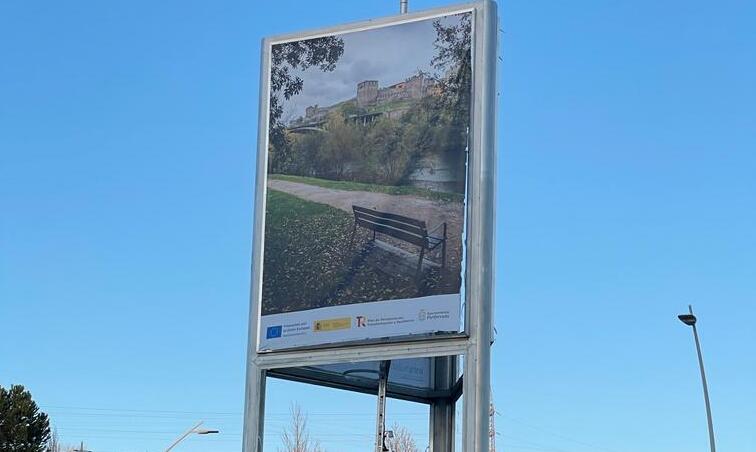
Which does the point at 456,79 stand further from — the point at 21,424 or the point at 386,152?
the point at 21,424

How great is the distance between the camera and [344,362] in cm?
1686

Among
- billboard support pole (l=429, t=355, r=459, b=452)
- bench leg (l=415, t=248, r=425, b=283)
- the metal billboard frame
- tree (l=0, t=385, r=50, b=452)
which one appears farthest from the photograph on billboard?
tree (l=0, t=385, r=50, b=452)

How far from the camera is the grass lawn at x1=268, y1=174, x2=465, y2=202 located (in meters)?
16.6

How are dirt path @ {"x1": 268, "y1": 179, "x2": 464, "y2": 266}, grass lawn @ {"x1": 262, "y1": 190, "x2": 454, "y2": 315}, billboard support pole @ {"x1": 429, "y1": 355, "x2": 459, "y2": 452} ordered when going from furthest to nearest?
billboard support pole @ {"x1": 429, "y1": 355, "x2": 459, "y2": 452}
grass lawn @ {"x1": 262, "y1": 190, "x2": 454, "y2": 315}
dirt path @ {"x1": 268, "y1": 179, "x2": 464, "y2": 266}

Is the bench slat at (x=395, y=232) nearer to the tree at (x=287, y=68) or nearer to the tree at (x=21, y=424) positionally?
the tree at (x=287, y=68)

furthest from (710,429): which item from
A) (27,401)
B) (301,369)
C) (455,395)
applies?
(27,401)

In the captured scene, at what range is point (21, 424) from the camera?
179ft

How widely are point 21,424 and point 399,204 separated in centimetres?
4259

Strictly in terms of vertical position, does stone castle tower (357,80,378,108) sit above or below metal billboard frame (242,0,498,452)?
above

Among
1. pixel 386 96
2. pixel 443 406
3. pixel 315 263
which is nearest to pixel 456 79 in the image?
pixel 386 96

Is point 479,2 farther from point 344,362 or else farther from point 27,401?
point 27,401

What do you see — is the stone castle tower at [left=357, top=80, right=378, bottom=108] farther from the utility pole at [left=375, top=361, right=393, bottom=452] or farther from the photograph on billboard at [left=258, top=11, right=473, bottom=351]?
the utility pole at [left=375, top=361, right=393, bottom=452]

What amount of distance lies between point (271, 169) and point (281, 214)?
79 centimetres

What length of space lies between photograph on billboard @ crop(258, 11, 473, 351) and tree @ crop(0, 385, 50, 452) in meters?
40.3
